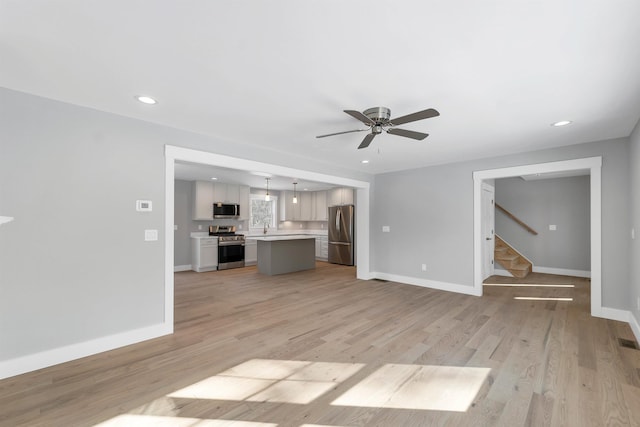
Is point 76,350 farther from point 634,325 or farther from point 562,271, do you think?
point 562,271

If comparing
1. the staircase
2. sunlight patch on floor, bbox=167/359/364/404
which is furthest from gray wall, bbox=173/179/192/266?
the staircase

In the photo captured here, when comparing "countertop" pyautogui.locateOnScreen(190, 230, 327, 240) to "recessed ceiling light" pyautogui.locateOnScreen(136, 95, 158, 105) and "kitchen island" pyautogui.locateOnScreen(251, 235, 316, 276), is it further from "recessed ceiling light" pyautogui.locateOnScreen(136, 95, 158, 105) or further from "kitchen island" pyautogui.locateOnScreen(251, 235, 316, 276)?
"recessed ceiling light" pyautogui.locateOnScreen(136, 95, 158, 105)

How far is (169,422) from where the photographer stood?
5.98 ft

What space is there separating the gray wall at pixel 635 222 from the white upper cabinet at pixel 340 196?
5.63m

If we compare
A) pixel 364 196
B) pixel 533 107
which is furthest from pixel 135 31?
pixel 364 196

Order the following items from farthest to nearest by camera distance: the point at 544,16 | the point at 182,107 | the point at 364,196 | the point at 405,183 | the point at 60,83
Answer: the point at 364,196 < the point at 405,183 < the point at 182,107 < the point at 60,83 < the point at 544,16

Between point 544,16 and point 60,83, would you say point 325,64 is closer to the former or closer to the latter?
point 544,16

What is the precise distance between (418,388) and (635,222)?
3.25 metres

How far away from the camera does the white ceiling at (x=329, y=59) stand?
1511 millimetres

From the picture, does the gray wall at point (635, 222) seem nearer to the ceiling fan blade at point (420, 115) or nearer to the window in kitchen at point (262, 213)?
the ceiling fan blade at point (420, 115)

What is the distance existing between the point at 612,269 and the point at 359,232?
4.00 meters

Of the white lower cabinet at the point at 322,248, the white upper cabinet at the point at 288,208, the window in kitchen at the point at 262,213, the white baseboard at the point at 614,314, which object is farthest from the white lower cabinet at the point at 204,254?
the white baseboard at the point at 614,314

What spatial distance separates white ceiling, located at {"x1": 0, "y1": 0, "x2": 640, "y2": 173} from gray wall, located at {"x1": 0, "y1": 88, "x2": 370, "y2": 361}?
284 mm

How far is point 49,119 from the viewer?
2.58 meters
